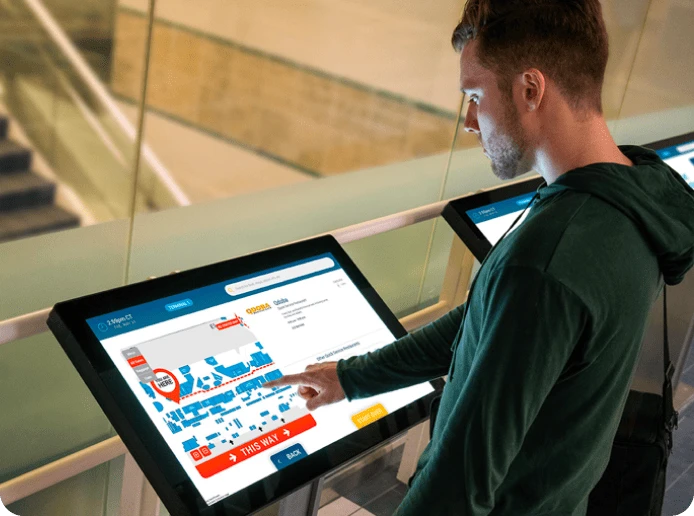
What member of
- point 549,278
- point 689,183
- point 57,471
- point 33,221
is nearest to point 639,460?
point 549,278

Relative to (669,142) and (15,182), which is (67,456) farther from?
(669,142)

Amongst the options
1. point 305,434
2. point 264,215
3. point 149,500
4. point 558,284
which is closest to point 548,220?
point 558,284

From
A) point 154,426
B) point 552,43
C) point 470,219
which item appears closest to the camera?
point 552,43

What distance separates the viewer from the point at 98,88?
81.4 inches

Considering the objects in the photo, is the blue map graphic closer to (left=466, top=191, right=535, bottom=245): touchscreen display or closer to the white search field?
the white search field

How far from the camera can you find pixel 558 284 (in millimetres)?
1300

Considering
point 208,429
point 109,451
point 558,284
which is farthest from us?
point 109,451

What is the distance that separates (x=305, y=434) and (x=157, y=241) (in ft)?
2.79

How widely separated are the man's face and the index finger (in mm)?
626

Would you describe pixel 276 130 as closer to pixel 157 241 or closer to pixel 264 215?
pixel 264 215

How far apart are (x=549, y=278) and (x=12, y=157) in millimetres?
1272

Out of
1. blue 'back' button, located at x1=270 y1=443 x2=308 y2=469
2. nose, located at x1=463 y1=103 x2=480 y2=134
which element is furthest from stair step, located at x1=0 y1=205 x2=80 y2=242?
nose, located at x1=463 y1=103 x2=480 y2=134

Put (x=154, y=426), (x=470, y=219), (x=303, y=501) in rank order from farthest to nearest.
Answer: (x=470, y=219) < (x=303, y=501) < (x=154, y=426)

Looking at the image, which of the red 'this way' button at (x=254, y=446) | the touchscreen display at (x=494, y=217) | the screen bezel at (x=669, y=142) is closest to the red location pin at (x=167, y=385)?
the red 'this way' button at (x=254, y=446)
